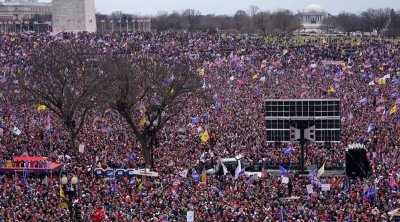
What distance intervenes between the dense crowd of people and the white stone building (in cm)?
4342

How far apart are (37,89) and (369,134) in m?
18.9

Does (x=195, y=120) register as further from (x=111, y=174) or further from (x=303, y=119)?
(x=111, y=174)

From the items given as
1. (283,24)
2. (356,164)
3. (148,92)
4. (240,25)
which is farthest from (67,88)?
→ (240,25)

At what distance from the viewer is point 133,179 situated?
34.0 meters

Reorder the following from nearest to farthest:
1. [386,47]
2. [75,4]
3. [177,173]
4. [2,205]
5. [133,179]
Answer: [2,205] < [133,179] < [177,173] < [386,47] < [75,4]

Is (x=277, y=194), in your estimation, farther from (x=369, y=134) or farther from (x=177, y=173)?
(x=369, y=134)

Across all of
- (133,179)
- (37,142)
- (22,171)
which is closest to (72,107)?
(37,142)

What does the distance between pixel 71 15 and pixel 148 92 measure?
83466 millimetres

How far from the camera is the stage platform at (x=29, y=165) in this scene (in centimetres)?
3675

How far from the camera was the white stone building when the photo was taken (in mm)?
124812

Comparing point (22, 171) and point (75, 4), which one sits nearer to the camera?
point (22, 171)

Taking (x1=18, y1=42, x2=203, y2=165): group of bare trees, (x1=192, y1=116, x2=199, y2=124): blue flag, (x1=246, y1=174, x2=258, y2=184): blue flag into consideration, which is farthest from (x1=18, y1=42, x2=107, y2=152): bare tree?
(x1=246, y1=174, x2=258, y2=184): blue flag

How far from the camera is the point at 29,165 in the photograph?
122 feet

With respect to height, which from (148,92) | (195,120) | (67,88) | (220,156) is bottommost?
(220,156)
